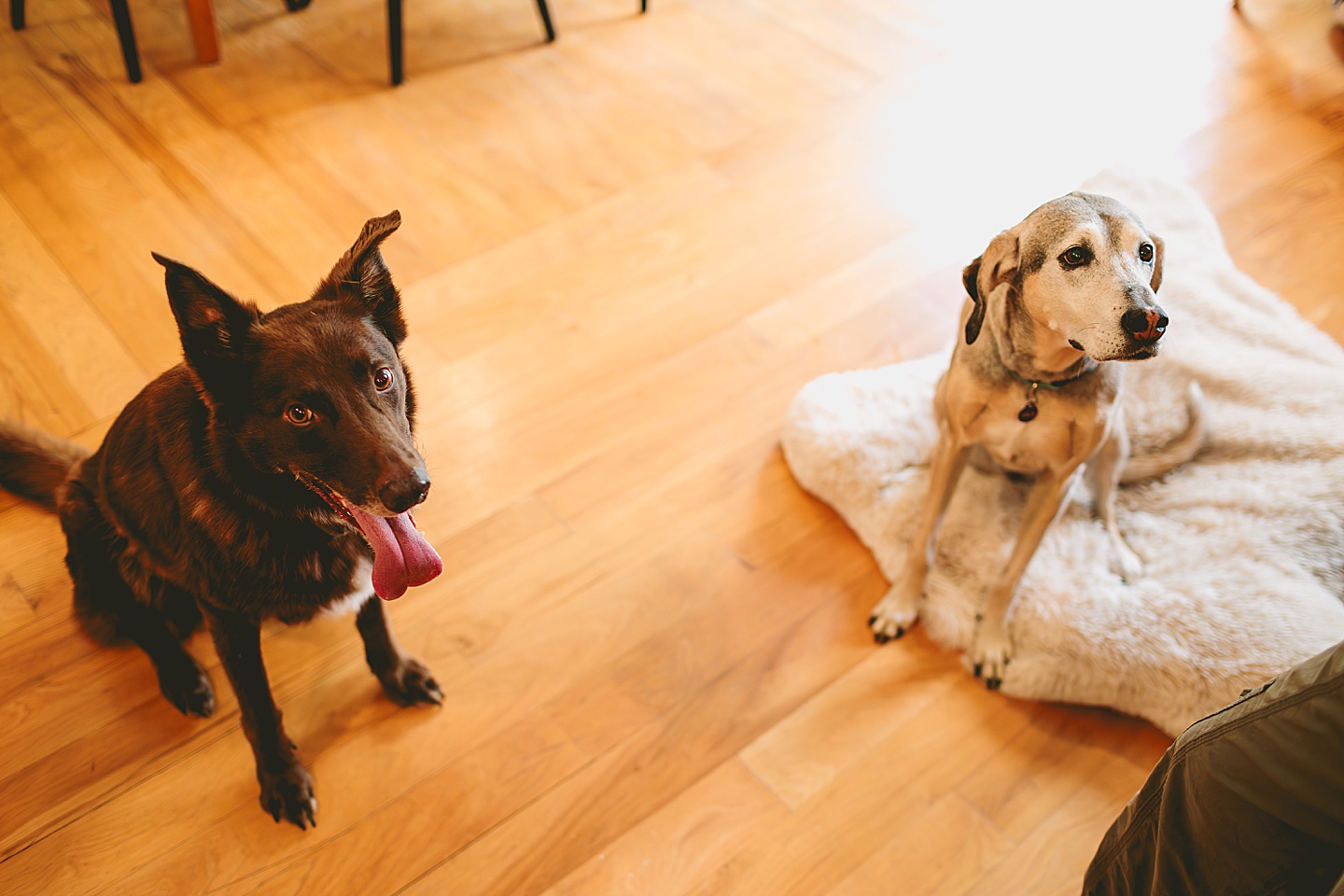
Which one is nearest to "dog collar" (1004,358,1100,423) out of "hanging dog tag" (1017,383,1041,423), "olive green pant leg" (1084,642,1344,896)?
"hanging dog tag" (1017,383,1041,423)

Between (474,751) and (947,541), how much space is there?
97 cm

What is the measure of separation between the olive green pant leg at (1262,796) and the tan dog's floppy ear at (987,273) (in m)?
0.63

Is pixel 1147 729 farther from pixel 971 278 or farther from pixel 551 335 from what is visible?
pixel 551 335

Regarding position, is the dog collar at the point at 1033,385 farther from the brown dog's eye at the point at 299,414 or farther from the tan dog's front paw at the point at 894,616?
the brown dog's eye at the point at 299,414

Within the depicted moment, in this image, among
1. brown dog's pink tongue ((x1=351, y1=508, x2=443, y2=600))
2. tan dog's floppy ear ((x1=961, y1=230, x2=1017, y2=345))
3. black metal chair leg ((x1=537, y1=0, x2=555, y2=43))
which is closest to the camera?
brown dog's pink tongue ((x1=351, y1=508, x2=443, y2=600))

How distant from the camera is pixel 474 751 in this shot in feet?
5.44

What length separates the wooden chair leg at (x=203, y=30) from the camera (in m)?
2.85

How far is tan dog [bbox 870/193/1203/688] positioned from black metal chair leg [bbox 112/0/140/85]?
251 centimetres

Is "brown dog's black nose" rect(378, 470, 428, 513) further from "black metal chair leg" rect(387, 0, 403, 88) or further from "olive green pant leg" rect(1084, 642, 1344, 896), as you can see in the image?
"black metal chair leg" rect(387, 0, 403, 88)

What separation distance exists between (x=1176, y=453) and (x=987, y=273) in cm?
81

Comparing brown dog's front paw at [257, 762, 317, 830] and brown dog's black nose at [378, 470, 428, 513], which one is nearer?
brown dog's black nose at [378, 470, 428, 513]

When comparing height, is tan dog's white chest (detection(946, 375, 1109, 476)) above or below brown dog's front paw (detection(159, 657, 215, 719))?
above

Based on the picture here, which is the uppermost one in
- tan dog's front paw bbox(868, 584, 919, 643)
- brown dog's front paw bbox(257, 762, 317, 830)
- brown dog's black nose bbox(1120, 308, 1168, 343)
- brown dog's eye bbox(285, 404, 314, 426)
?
brown dog's black nose bbox(1120, 308, 1168, 343)

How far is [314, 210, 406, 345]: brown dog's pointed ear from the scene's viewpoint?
4.25 ft
